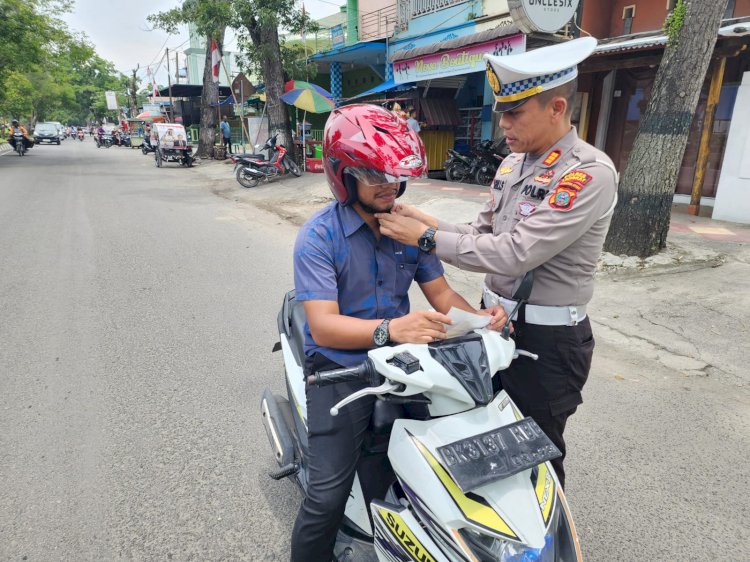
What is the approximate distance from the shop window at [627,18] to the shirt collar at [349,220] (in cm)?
1180

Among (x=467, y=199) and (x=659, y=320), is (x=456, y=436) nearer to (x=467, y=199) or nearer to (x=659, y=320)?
(x=659, y=320)

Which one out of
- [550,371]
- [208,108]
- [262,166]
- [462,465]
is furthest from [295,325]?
[208,108]

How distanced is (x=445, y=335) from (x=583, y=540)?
54.6 inches

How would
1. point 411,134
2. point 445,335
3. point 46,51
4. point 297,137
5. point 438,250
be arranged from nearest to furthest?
point 445,335, point 411,134, point 438,250, point 297,137, point 46,51

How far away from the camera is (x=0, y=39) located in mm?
21172

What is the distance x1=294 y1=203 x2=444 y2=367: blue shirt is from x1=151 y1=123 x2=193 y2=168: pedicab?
20.9 m

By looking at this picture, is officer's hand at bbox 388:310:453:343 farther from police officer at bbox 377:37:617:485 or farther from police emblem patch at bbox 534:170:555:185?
police emblem patch at bbox 534:170:555:185

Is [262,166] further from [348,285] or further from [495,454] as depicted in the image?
[495,454]

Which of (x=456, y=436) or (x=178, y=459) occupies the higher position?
(x=456, y=436)

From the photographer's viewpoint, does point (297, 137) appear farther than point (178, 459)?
Yes

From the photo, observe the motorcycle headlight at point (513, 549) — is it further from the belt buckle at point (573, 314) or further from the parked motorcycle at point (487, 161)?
the parked motorcycle at point (487, 161)

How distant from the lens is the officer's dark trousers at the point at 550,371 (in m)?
1.90

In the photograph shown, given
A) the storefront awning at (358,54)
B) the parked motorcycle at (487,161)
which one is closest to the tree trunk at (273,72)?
the storefront awning at (358,54)

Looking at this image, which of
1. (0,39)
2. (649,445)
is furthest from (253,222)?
(0,39)
